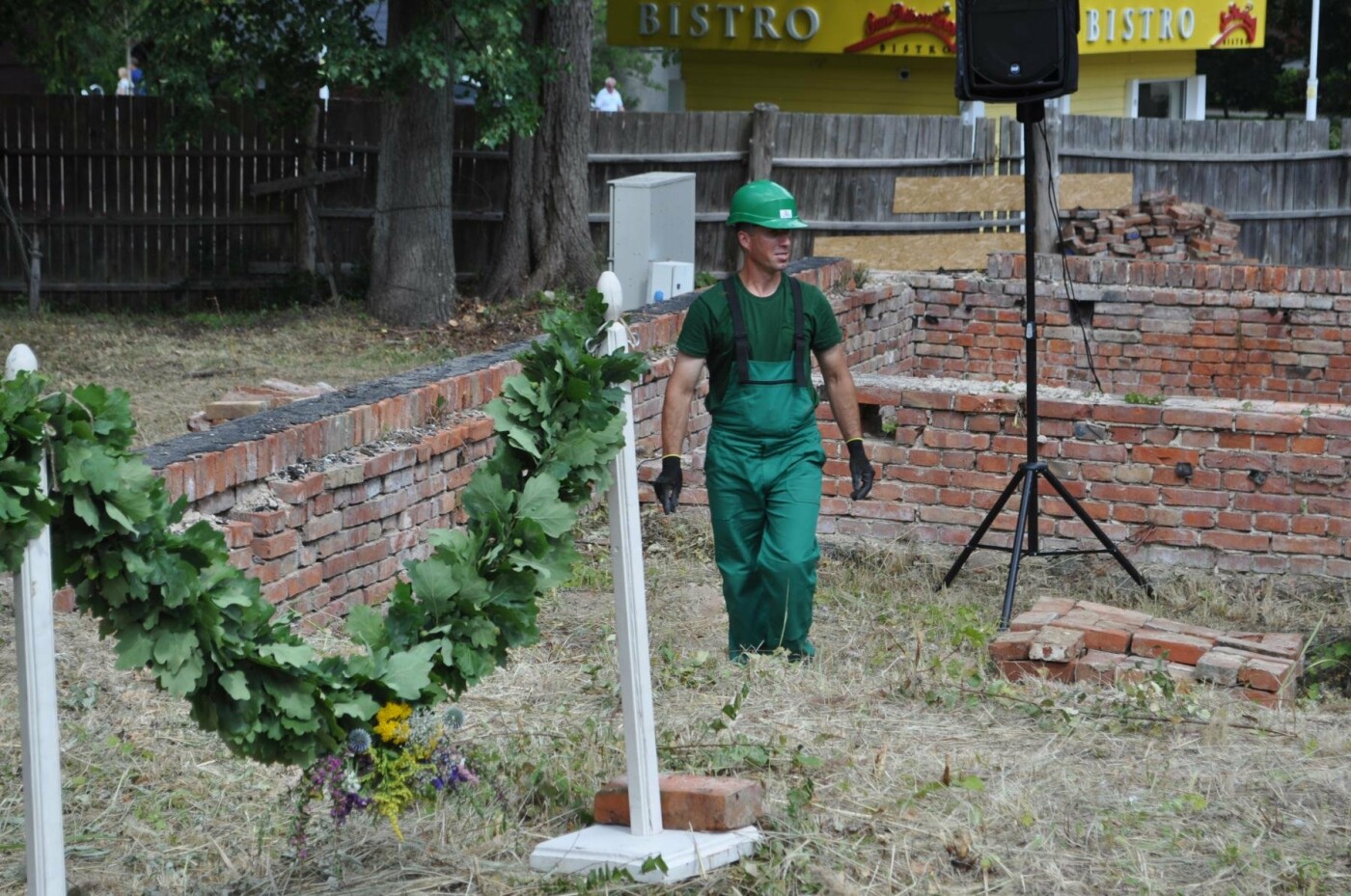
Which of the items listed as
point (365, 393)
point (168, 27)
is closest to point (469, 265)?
point (168, 27)

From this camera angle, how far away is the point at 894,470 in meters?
7.94

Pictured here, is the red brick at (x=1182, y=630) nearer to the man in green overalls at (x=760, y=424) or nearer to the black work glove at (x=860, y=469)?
the black work glove at (x=860, y=469)

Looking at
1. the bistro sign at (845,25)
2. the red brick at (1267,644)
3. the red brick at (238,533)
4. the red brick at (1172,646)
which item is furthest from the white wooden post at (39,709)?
the bistro sign at (845,25)

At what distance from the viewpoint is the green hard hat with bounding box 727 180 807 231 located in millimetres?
5699

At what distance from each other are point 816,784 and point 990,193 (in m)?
11.2

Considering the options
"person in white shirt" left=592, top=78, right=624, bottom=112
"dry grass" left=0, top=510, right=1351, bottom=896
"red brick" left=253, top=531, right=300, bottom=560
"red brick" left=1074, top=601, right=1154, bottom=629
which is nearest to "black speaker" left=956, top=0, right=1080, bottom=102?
"red brick" left=1074, top=601, right=1154, bottom=629

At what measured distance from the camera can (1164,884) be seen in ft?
12.0

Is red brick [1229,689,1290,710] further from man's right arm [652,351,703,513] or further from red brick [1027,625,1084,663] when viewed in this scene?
man's right arm [652,351,703,513]

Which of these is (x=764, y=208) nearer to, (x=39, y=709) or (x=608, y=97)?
(x=39, y=709)

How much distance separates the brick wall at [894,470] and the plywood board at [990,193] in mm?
6107

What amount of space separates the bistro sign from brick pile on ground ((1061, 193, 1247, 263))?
4.88 m

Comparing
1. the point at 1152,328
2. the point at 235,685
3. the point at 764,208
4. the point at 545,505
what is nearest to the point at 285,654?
the point at 235,685

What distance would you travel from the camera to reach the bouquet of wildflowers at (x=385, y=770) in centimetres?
335

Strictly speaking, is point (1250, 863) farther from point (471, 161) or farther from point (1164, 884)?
point (471, 161)
